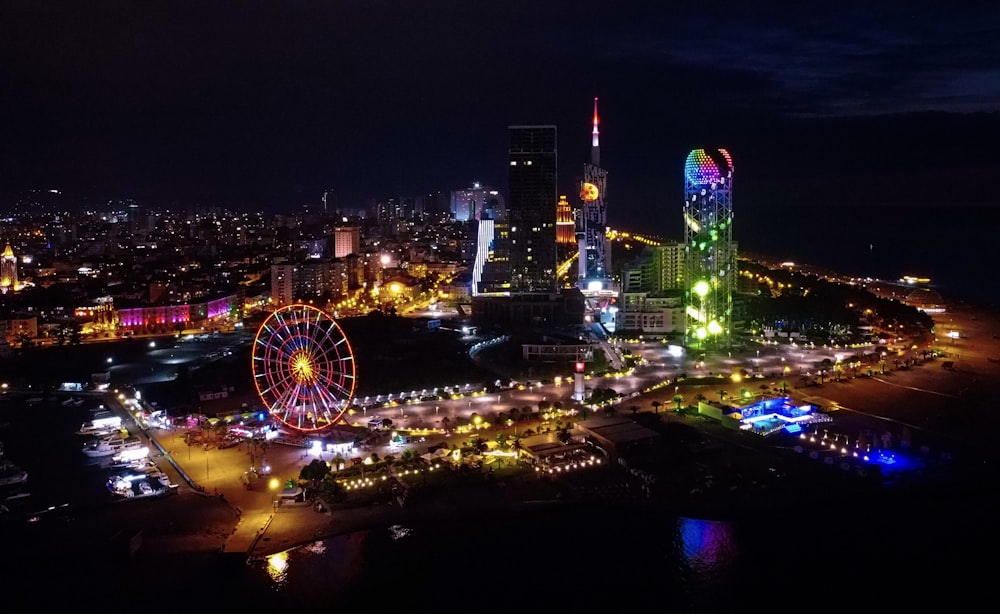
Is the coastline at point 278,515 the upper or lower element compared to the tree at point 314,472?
lower

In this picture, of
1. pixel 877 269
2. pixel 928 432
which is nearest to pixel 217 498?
pixel 928 432

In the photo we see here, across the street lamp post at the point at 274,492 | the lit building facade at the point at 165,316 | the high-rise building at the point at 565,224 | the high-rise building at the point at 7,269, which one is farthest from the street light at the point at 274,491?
the high-rise building at the point at 565,224

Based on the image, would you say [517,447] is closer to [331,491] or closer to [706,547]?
[331,491]

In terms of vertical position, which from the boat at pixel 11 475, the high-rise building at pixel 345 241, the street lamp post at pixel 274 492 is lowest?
the street lamp post at pixel 274 492

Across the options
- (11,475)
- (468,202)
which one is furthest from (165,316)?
(468,202)

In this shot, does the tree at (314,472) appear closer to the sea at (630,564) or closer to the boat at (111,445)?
the sea at (630,564)

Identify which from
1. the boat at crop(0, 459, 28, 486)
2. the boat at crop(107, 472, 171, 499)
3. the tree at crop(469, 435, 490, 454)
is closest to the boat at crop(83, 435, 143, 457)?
the boat at crop(0, 459, 28, 486)

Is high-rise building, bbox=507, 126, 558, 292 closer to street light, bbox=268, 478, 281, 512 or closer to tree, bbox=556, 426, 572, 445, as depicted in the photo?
tree, bbox=556, 426, 572, 445
